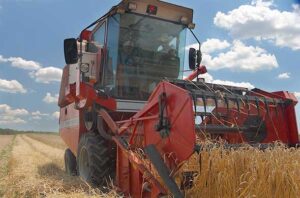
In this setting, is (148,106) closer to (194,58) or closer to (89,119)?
(89,119)

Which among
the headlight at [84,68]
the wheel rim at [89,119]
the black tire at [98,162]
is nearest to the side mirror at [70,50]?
the headlight at [84,68]

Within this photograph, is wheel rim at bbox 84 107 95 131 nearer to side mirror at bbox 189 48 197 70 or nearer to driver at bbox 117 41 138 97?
driver at bbox 117 41 138 97

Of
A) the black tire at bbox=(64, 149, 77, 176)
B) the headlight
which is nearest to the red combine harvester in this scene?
the headlight

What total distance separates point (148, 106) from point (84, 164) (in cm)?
224

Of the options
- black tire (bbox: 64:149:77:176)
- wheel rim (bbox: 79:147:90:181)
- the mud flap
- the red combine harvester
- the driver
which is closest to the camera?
the mud flap

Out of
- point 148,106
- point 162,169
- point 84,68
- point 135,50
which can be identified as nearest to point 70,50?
point 84,68

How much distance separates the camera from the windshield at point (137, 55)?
664 centimetres

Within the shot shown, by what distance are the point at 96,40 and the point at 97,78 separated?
0.96m

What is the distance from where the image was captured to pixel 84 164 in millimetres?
6637

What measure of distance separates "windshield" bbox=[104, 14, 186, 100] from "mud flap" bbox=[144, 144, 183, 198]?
225cm

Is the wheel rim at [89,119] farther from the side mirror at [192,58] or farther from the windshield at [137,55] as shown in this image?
the side mirror at [192,58]

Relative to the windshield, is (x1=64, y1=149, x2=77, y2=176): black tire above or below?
below

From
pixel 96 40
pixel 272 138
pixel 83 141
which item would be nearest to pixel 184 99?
pixel 272 138

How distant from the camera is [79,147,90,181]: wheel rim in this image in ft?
21.3
